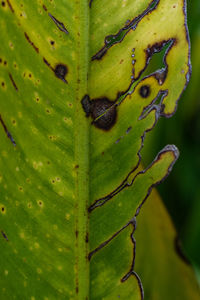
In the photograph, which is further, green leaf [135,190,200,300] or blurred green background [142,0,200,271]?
blurred green background [142,0,200,271]

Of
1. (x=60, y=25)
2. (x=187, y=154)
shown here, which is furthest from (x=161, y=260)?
(x=187, y=154)

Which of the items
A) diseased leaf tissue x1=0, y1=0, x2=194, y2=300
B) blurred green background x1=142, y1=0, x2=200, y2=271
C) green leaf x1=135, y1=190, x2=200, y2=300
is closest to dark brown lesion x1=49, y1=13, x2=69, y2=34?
diseased leaf tissue x1=0, y1=0, x2=194, y2=300

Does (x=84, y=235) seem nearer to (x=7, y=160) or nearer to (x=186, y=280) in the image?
(x=7, y=160)

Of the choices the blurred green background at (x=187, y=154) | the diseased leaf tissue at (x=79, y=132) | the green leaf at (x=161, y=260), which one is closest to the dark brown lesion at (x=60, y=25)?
the diseased leaf tissue at (x=79, y=132)

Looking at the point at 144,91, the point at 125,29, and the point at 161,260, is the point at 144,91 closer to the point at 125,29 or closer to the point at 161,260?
the point at 125,29

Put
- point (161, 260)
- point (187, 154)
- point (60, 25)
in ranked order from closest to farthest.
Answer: point (60, 25) < point (161, 260) < point (187, 154)

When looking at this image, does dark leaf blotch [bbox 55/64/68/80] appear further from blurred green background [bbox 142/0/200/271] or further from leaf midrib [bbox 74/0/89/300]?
blurred green background [bbox 142/0/200/271]

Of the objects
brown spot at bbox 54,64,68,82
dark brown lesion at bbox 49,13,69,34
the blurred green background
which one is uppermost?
dark brown lesion at bbox 49,13,69,34

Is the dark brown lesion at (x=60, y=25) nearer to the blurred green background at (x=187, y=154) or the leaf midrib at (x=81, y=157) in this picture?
the leaf midrib at (x=81, y=157)
